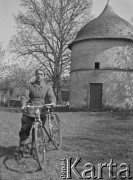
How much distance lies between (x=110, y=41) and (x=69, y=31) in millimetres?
9555

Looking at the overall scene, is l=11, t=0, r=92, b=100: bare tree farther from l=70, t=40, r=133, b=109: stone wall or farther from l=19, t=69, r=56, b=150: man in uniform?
l=19, t=69, r=56, b=150: man in uniform

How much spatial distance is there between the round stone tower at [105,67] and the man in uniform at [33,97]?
1688 centimetres

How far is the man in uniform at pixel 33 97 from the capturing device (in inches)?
234

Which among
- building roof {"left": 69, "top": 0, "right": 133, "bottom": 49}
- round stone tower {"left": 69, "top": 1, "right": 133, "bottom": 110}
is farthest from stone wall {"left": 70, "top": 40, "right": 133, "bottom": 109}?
building roof {"left": 69, "top": 0, "right": 133, "bottom": 49}

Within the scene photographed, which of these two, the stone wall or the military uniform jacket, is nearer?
the military uniform jacket

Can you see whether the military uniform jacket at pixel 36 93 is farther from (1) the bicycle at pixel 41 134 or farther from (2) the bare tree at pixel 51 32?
(2) the bare tree at pixel 51 32

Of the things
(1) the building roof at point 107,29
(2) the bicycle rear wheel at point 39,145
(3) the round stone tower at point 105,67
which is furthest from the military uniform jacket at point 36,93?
(1) the building roof at point 107,29

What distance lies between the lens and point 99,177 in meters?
4.67

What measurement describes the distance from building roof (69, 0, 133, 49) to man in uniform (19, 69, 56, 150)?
687 inches

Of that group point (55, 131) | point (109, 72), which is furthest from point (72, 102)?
point (55, 131)

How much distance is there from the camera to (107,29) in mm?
23188

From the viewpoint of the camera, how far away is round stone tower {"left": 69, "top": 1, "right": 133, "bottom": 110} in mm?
22781

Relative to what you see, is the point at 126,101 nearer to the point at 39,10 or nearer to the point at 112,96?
the point at 112,96

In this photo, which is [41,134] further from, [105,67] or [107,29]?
[107,29]
